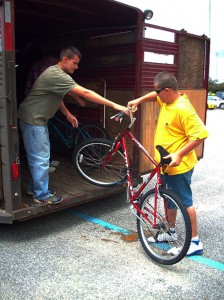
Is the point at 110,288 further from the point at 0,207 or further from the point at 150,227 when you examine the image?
the point at 0,207

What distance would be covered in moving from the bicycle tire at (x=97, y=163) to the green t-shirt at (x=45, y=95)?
0.70 m

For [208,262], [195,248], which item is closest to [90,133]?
[195,248]

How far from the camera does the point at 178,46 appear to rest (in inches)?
222

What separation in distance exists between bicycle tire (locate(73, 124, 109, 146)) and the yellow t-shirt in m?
1.85

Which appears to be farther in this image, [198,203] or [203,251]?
[198,203]

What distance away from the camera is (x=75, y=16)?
5.47 meters

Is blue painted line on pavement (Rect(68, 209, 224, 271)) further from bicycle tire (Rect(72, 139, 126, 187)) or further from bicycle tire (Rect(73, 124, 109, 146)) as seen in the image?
bicycle tire (Rect(73, 124, 109, 146))

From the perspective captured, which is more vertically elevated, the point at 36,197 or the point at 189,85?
the point at 189,85

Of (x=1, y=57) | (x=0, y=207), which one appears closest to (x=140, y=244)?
(x=0, y=207)

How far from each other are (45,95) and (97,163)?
1099 mm

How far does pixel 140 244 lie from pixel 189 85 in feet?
10.1

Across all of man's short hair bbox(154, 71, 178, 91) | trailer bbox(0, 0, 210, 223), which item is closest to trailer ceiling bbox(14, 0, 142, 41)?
trailer bbox(0, 0, 210, 223)

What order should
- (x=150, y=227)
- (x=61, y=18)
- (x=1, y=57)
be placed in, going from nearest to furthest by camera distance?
1. (x=1, y=57)
2. (x=150, y=227)
3. (x=61, y=18)

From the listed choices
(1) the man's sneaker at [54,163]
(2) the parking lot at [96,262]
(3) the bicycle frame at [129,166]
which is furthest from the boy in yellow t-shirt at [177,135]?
(1) the man's sneaker at [54,163]
